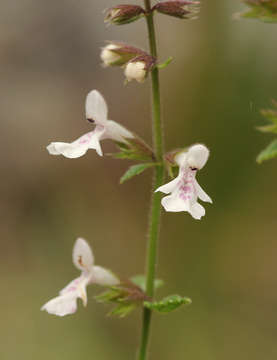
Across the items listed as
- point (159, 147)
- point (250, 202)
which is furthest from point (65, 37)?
point (159, 147)

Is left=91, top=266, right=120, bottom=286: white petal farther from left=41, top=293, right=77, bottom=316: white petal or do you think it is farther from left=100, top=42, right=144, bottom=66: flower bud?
left=100, top=42, right=144, bottom=66: flower bud

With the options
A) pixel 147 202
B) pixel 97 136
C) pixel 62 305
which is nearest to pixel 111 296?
pixel 62 305

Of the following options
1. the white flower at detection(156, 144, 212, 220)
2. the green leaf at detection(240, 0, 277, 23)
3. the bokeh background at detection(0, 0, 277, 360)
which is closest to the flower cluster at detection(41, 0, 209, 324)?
the white flower at detection(156, 144, 212, 220)

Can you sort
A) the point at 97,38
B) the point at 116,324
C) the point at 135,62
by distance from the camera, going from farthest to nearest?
the point at 97,38, the point at 116,324, the point at 135,62

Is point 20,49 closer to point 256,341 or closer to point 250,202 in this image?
point 250,202

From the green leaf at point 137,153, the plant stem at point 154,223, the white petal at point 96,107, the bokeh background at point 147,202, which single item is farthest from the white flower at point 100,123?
the bokeh background at point 147,202
